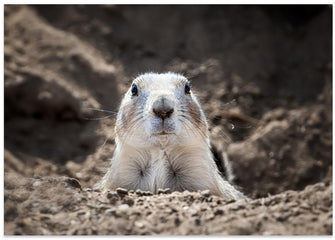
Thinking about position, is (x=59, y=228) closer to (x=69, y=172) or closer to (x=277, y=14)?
(x=69, y=172)

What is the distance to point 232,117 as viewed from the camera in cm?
875

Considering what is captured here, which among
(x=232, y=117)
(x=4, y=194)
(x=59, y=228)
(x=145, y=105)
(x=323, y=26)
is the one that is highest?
(x=323, y=26)

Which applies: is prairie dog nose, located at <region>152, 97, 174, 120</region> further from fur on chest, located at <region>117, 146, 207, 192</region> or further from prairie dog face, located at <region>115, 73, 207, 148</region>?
fur on chest, located at <region>117, 146, 207, 192</region>

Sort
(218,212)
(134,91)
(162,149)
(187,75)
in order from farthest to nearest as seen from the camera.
→ (187,75) < (134,91) < (162,149) < (218,212)

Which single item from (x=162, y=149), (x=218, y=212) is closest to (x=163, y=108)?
(x=162, y=149)

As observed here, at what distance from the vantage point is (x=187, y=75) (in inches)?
336

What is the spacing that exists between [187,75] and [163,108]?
3.35 meters

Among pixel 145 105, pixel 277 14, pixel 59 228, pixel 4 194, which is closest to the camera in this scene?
pixel 59 228

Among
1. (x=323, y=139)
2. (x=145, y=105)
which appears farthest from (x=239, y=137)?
(x=145, y=105)

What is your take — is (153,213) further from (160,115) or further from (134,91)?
(134,91)

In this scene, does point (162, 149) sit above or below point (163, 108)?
below

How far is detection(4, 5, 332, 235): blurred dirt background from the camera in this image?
26.2 feet

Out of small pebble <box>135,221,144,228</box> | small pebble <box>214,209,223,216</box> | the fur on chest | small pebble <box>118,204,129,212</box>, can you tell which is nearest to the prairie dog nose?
the fur on chest

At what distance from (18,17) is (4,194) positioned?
489cm
